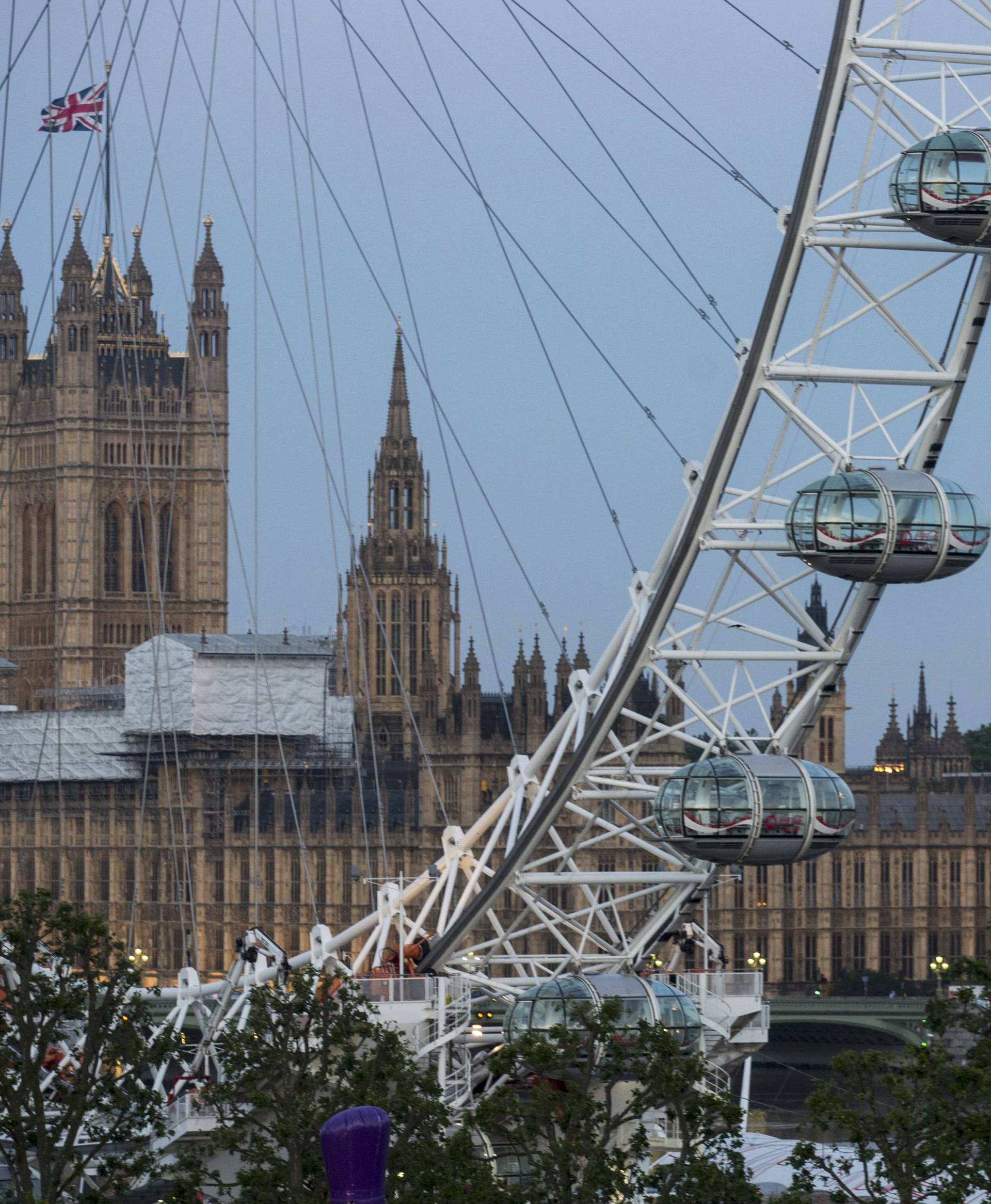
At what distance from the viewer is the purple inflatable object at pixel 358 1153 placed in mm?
24922

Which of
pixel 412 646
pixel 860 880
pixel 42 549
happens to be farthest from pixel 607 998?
pixel 42 549

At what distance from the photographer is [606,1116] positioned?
44062mm

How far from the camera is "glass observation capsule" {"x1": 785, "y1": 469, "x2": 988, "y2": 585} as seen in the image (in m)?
47.9

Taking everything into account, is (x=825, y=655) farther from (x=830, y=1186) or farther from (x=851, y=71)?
(x=830, y=1186)

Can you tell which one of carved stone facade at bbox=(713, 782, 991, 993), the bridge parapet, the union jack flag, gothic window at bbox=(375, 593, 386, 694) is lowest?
Result: the bridge parapet

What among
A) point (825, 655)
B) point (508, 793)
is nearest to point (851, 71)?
point (825, 655)

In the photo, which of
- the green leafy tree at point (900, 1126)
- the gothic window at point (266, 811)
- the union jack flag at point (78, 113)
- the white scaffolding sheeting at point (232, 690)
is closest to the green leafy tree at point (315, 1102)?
the green leafy tree at point (900, 1126)

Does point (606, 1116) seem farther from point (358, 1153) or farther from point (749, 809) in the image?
point (358, 1153)

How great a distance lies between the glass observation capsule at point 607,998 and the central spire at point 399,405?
304 ft

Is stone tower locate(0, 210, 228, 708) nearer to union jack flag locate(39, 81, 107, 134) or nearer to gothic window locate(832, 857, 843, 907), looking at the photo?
gothic window locate(832, 857, 843, 907)

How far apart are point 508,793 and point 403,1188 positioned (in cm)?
1500

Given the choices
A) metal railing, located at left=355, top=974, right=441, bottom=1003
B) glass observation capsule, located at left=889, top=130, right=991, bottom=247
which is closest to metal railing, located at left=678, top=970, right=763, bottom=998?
metal railing, located at left=355, top=974, right=441, bottom=1003

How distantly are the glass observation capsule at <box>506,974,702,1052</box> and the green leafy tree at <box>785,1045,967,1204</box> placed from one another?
32.9 ft

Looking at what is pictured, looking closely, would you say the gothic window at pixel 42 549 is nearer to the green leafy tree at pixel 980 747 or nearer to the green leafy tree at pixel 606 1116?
the green leafy tree at pixel 980 747
